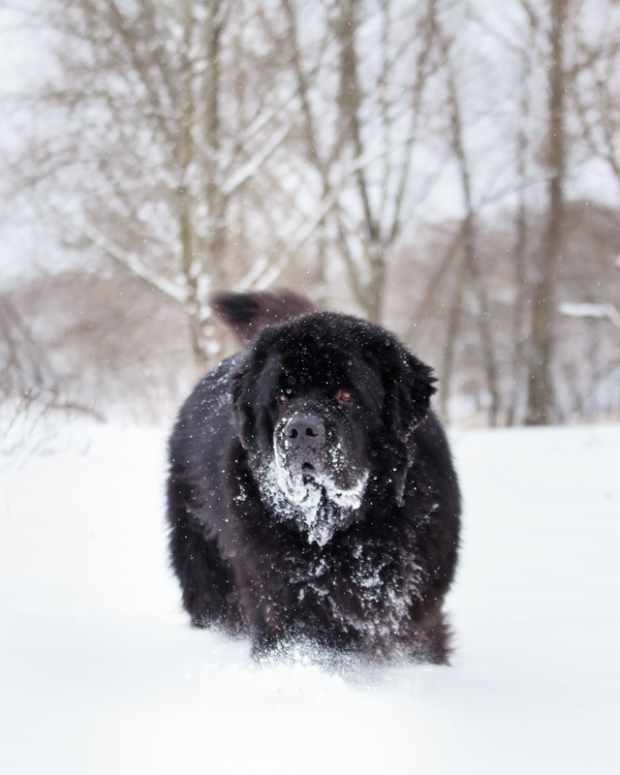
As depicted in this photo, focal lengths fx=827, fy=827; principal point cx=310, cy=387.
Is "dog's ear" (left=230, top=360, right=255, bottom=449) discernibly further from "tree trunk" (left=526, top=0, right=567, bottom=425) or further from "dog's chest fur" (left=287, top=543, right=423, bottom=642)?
"tree trunk" (left=526, top=0, right=567, bottom=425)

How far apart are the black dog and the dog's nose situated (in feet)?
0.04

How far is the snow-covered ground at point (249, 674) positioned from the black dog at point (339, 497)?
0.18 m

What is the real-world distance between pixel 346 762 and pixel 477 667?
1282mm

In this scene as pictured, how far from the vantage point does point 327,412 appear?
9.64 ft

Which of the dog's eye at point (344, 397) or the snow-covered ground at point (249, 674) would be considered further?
the dog's eye at point (344, 397)

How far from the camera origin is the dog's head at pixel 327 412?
9.64ft

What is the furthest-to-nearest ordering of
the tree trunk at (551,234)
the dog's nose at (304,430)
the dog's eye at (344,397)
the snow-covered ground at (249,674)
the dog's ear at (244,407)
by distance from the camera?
the tree trunk at (551,234) → the dog's ear at (244,407) → the dog's eye at (344,397) → the dog's nose at (304,430) → the snow-covered ground at (249,674)

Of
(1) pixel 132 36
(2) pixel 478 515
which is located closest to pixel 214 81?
(1) pixel 132 36

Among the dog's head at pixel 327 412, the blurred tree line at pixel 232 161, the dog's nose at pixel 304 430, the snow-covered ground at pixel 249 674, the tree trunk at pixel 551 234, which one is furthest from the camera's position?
the tree trunk at pixel 551 234

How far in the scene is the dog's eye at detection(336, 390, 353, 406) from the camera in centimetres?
304

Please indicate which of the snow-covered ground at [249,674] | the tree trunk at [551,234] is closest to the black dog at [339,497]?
the snow-covered ground at [249,674]

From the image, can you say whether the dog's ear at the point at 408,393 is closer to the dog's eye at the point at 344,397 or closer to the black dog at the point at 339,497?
the black dog at the point at 339,497

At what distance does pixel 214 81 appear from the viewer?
11406mm

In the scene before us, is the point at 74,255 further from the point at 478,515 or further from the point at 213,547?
the point at 213,547
